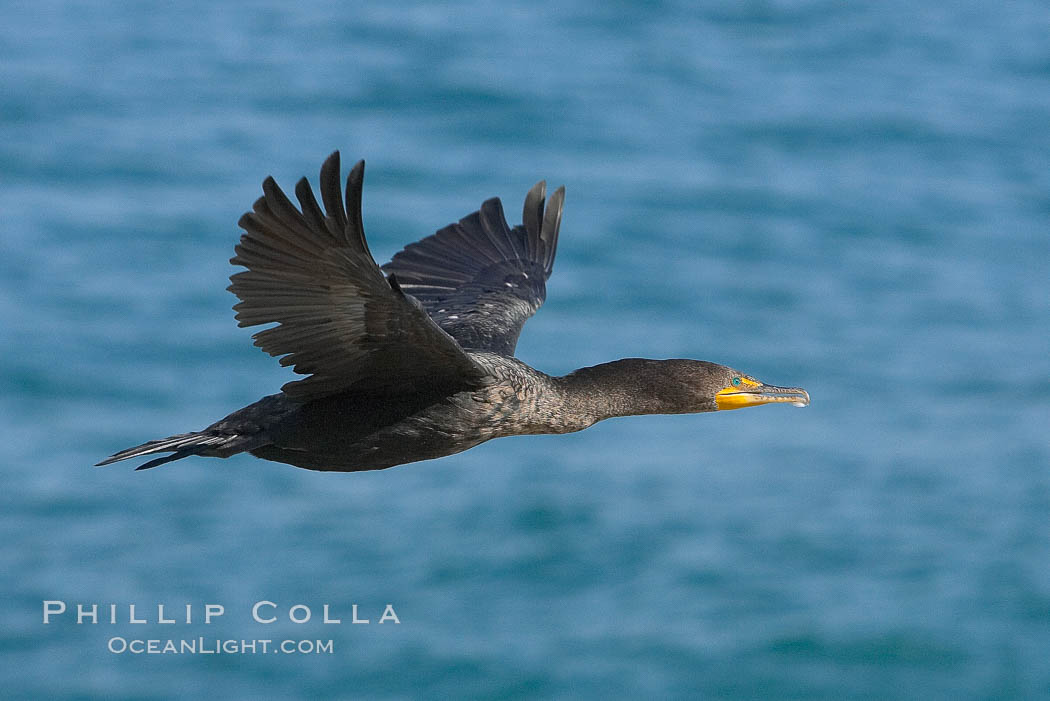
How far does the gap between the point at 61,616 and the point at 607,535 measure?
613 cm

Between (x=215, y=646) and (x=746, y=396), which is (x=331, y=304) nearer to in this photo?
(x=746, y=396)

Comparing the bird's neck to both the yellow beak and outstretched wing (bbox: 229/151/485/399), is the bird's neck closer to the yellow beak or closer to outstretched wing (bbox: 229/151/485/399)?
the yellow beak

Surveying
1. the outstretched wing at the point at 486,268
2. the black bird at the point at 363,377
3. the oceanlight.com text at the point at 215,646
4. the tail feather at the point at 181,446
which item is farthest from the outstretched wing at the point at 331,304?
the oceanlight.com text at the point at 215,646

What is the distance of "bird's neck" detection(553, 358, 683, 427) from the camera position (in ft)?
25.9

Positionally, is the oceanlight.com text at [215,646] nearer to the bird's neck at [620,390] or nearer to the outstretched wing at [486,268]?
the outstretched wing at [486,268]

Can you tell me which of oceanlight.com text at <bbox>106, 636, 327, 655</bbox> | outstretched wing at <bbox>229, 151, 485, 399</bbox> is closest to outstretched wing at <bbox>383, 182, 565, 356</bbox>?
outstretched wing at <bbox>229, 151, 485, 399</bbox>

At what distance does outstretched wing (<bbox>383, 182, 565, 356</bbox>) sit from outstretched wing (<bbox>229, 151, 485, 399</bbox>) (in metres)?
1.77

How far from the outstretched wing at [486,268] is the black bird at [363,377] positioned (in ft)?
1.48

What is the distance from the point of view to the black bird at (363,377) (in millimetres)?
6645

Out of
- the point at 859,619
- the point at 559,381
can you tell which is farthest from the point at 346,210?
the point at 859,619

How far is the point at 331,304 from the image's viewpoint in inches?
271

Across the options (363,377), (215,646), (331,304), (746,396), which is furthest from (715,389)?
(215,646)

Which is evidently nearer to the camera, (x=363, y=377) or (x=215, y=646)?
(x=363, y=377)

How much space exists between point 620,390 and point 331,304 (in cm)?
169
